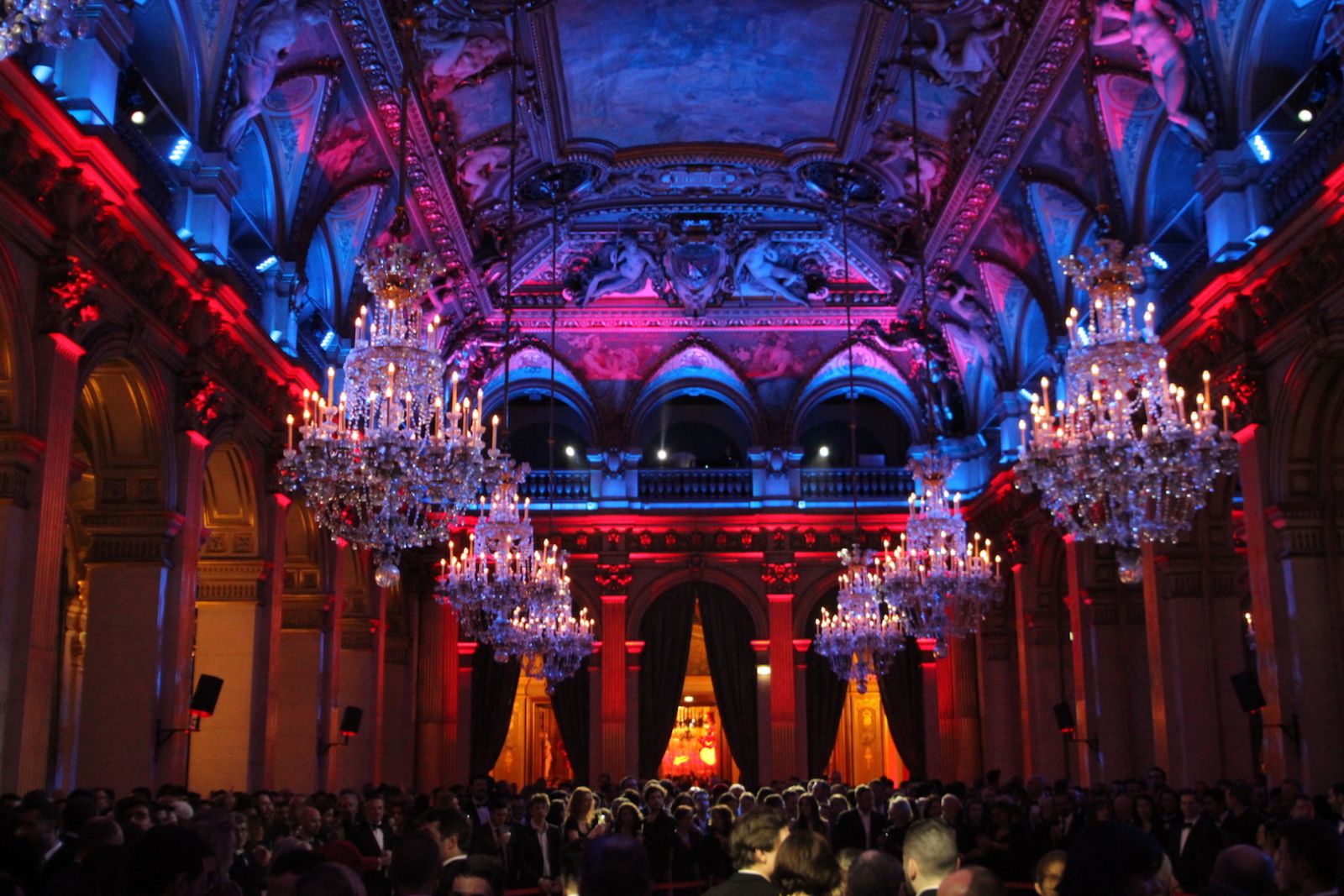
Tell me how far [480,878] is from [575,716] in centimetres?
1991

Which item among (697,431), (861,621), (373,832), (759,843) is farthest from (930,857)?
(697,431)

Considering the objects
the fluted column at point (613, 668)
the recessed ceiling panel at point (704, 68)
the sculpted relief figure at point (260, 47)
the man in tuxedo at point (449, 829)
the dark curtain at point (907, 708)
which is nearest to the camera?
the man in tuxedo at point (449, 829)

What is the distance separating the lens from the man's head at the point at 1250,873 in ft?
14.6

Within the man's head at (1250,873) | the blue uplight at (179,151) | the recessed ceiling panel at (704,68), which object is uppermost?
the recessed ceiling panel at (704,68)

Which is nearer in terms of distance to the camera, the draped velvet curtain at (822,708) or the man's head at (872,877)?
the man's head at (872,877)

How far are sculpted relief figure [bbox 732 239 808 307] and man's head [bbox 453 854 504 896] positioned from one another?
18.0 metres

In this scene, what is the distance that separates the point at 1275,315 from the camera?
12.9 m

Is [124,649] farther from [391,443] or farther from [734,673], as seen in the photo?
[734,673]

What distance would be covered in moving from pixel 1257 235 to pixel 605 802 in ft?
30.0

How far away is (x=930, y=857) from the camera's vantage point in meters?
4.35

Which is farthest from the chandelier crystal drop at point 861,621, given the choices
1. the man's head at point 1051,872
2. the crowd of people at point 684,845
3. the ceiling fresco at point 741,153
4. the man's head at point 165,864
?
the man's head at point 165,864

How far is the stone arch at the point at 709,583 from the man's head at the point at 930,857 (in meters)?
19.7

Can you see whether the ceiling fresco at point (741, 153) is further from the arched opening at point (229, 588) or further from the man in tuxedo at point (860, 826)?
the man in tuxedo at point (860, 826)

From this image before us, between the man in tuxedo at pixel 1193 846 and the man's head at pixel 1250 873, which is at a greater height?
the man's head at pixel 1250 873
